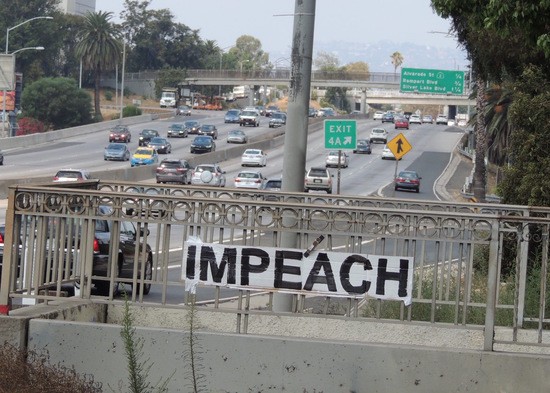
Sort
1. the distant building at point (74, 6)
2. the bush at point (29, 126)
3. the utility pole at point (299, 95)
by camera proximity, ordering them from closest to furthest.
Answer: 1. the utility pole at point (299, 95)
2. the bush at point (29, 126)
3. the distant building at point (74, 6)

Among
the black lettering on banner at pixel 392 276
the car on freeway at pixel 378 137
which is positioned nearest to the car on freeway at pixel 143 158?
the car on freeway at pixel 378 137

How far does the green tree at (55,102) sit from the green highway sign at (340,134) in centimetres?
9118

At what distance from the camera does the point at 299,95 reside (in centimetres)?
1119

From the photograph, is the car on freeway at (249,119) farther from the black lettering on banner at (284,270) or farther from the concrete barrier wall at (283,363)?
the concrete barrier wall at (283,363)

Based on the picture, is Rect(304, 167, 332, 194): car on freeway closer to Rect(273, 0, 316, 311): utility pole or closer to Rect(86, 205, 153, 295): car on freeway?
Rect(273, 0, 316, 311): utility pole

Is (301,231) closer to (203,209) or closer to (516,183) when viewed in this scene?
(203,209)

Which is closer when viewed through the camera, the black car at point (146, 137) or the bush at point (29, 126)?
the black car at point (146, 137)

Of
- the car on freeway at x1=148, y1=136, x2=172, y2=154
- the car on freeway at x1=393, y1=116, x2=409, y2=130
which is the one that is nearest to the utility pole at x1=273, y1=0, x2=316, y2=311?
the car on freeway at x1=148, y1=136, x2=172, y2=154

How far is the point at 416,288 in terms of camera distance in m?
8.47

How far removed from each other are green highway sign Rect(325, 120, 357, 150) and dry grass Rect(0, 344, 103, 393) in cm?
2134

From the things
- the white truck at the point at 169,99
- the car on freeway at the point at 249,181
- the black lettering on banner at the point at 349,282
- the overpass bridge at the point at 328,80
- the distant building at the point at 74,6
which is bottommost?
the car on freeway at the point at 249,181

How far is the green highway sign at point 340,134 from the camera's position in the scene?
28609 mm

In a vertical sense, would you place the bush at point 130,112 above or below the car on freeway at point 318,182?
above

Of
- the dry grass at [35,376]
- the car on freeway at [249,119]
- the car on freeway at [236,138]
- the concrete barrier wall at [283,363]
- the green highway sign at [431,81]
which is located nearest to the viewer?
the dry grass at [35,376]
